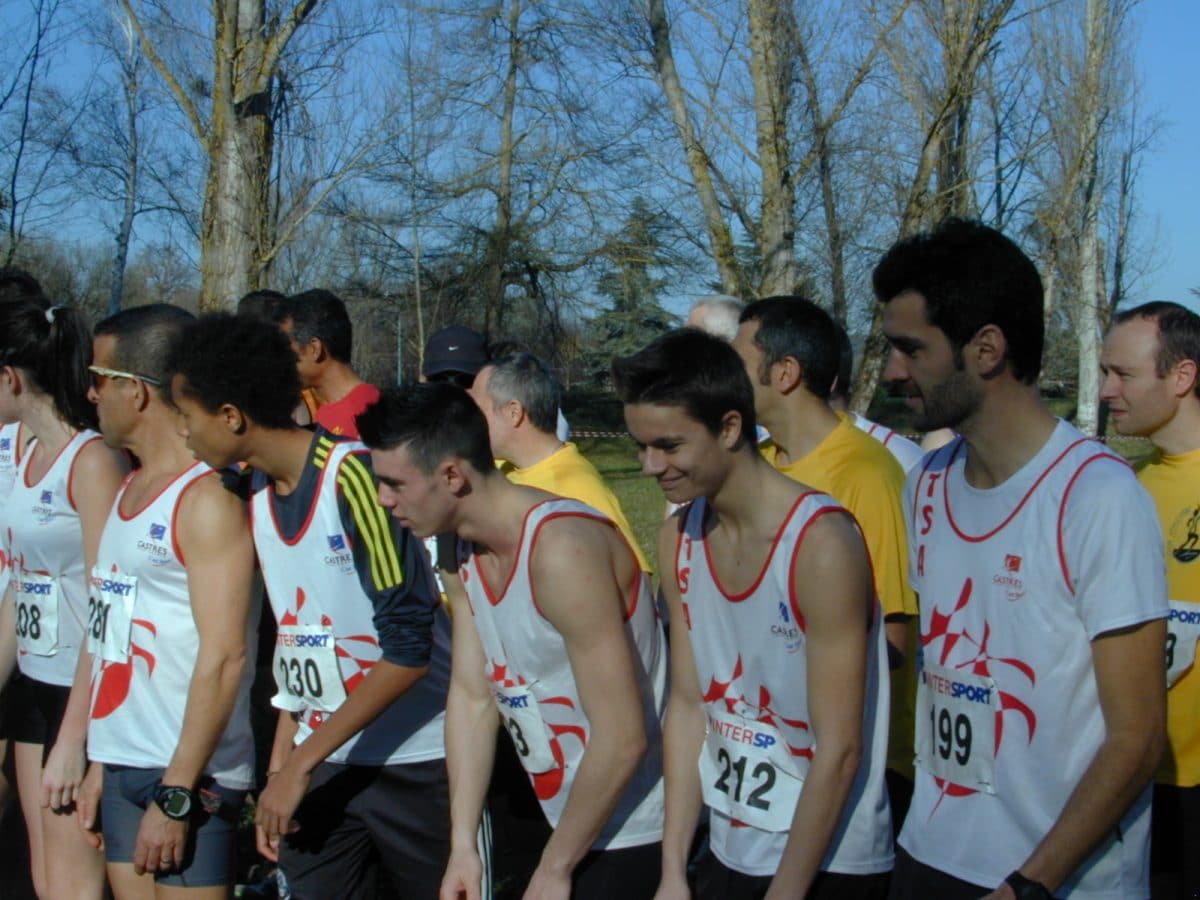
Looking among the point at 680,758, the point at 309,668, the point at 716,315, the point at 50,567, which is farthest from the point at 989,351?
the point at 50,567

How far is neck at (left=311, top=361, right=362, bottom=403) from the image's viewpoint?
5609mm

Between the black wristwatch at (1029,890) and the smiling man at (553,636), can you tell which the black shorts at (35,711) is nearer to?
the smiling man at (553,636)

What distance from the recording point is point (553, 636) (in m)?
2.94

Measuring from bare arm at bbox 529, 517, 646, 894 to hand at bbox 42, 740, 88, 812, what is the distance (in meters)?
1.85

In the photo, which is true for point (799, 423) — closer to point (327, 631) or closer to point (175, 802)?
point (327, 631)

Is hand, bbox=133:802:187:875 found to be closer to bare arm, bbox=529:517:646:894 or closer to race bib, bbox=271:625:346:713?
race bib, bbox=271:625:346:713

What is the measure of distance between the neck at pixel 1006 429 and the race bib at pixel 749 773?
0.73m

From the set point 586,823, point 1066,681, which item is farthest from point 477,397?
point 1066,681

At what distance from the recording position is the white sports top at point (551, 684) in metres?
2.96

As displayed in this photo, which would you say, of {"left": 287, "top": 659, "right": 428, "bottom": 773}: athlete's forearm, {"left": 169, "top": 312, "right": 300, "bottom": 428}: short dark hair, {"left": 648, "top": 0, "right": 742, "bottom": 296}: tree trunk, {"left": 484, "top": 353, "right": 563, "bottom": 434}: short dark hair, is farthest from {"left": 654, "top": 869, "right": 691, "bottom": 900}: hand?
{"left": 648, "top": 0, "right": 742, "bottom": 296}: tree trunk

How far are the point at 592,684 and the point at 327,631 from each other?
3.25ft

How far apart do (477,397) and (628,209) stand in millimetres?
21095

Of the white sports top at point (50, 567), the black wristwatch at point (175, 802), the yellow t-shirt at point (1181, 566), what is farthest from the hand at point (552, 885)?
the white sports top at point (50, 567)

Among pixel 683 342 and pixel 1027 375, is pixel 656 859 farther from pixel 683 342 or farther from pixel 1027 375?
pixel 1027 375
